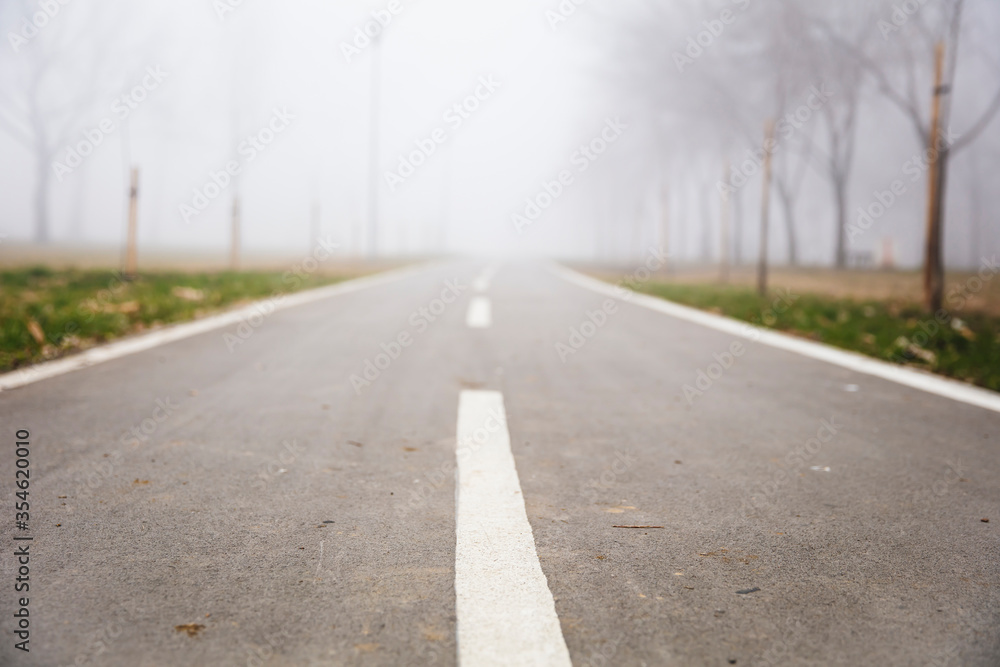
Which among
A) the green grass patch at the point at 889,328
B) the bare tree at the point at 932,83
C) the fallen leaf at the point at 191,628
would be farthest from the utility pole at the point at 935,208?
the fallen leaf at the point at 191,628

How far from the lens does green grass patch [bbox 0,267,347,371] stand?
605cm

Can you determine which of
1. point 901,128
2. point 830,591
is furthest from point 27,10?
point 901,128

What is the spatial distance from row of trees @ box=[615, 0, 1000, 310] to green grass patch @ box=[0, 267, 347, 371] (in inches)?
454

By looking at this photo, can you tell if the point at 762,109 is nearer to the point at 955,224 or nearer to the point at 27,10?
the point at 27,10

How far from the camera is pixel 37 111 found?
142ft

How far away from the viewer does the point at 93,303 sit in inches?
339

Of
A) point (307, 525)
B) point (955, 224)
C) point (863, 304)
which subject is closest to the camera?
point (307, 525)

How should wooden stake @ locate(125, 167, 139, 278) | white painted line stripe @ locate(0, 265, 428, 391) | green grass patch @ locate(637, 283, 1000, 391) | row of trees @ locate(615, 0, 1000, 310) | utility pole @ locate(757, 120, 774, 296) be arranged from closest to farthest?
white painted line stripe @ locate(0, 265, 428, 391) < green grass patch @ locate(637, 283, 1000, 391) < wooden stake @ locate(125, 167, 139, 278) < utility pole @ locate(757, 120, 774, 296) < row of trees @ locate(615, 0, 1000, 310)

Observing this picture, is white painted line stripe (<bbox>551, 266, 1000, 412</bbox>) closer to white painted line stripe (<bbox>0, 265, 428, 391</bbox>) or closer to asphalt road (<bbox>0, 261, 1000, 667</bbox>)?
asphalt road (<bbox>0, 261, 1000, 667</bbox>)

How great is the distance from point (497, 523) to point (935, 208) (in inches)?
412

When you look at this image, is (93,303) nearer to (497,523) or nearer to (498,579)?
(497,523)

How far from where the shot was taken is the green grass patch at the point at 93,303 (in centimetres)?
605

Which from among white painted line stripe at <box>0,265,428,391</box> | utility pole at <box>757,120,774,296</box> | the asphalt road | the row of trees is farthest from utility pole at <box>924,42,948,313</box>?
white painted line stripe at <box>0,265,428,391</box>

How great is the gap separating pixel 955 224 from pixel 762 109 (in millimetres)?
35788
